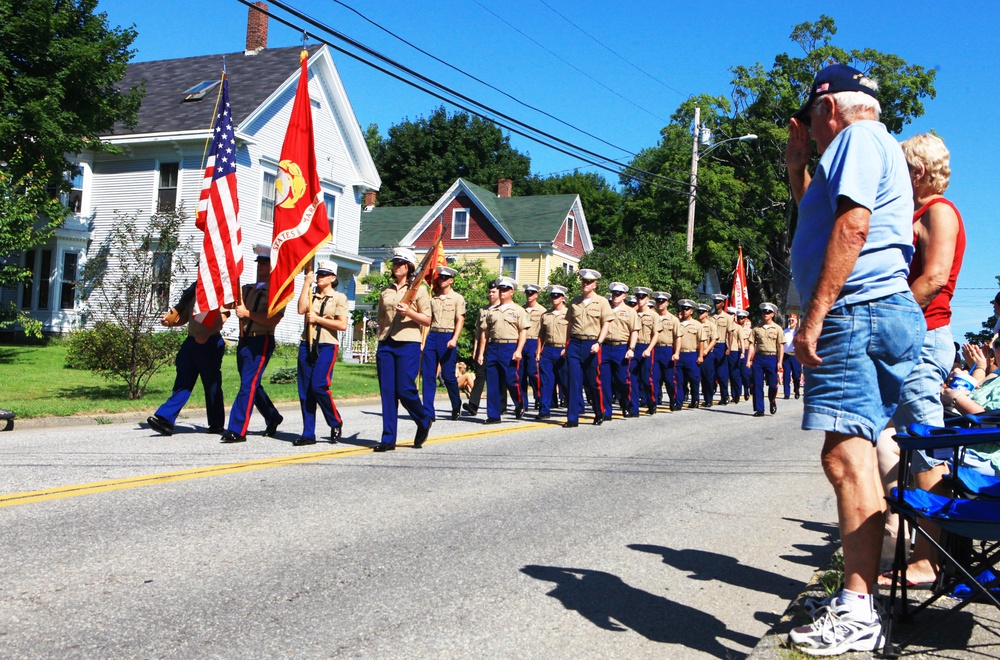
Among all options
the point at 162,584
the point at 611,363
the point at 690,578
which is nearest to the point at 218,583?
the point at 162,584

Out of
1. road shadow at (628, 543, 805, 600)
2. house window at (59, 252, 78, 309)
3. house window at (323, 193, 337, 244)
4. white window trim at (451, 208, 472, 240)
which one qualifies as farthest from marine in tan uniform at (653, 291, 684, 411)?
white window trim at (451, 208, 472, 240)

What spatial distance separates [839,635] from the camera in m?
3.58

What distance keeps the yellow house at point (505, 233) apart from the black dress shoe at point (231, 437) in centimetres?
3545

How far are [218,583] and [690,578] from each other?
99.5 inches

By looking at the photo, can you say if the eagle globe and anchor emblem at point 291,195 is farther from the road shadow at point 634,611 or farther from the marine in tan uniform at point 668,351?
the marine in tan uniform at point 668,351

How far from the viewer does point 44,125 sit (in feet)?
78.2

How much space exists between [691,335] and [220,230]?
1085 centimetres

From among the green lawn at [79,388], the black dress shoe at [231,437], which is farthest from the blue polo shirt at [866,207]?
the green lawn at [79,388]

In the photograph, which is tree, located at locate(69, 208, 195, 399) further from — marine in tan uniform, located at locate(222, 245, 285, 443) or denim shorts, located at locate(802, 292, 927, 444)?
→ denim shorts, located at locate(802, 292, 927, 444)

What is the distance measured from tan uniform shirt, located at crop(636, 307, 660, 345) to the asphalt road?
7.55 m

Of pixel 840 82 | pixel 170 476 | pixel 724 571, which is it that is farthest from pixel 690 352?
pixel 840 82

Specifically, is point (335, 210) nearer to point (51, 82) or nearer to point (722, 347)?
point (51, 82)

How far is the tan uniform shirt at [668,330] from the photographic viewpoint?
1848 cm

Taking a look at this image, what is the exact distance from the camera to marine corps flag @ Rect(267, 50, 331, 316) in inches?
420
